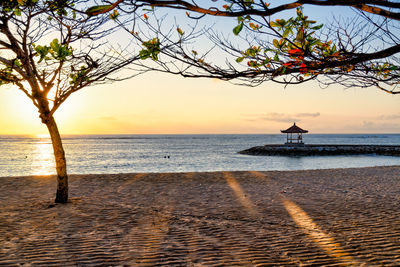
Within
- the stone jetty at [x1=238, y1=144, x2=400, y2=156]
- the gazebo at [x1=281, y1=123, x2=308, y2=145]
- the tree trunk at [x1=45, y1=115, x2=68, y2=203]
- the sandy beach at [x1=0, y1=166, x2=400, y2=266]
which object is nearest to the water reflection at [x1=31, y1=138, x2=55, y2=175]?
the sandy beach at [x1=0, y1=166, x2=400, y2=266]

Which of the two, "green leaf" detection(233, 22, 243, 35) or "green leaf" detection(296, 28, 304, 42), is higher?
"green leaf" detection(296, 28, 304, 42)

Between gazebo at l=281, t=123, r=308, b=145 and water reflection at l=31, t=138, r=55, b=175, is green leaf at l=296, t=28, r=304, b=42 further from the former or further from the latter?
gazebo at l=281, t=123, r=308, b=145

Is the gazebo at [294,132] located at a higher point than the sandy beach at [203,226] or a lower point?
higher

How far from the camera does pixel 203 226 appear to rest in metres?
6.28

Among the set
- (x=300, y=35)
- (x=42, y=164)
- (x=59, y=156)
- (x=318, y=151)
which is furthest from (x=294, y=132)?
(x=300, y=35)

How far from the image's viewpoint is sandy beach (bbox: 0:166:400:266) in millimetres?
4656

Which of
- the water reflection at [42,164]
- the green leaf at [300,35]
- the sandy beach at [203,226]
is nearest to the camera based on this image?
the green leaf at [300,35]

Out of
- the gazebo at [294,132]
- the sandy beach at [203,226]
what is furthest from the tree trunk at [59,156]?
the gazebo at [294,132]

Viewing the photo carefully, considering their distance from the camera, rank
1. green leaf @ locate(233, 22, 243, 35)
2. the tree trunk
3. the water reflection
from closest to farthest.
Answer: green leaf @ locate(233, 22, 243, 35) → the tree trunk → the water reflection

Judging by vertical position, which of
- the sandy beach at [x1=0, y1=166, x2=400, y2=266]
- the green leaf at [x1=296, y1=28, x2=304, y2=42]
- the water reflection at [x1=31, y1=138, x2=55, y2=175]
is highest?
the green leaf at [x1=296, y1=28, x2=304, y2=42]

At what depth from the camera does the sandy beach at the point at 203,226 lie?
4656 mm

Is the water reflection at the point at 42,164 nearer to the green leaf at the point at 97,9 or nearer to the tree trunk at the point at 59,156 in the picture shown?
the tree trunk at the point at 59,156

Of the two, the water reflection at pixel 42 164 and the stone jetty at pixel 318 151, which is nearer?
the water reflection at pixel 42 164

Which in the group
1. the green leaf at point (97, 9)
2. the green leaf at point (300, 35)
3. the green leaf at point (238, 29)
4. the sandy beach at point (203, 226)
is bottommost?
the sandy beach at point (203, 226)
